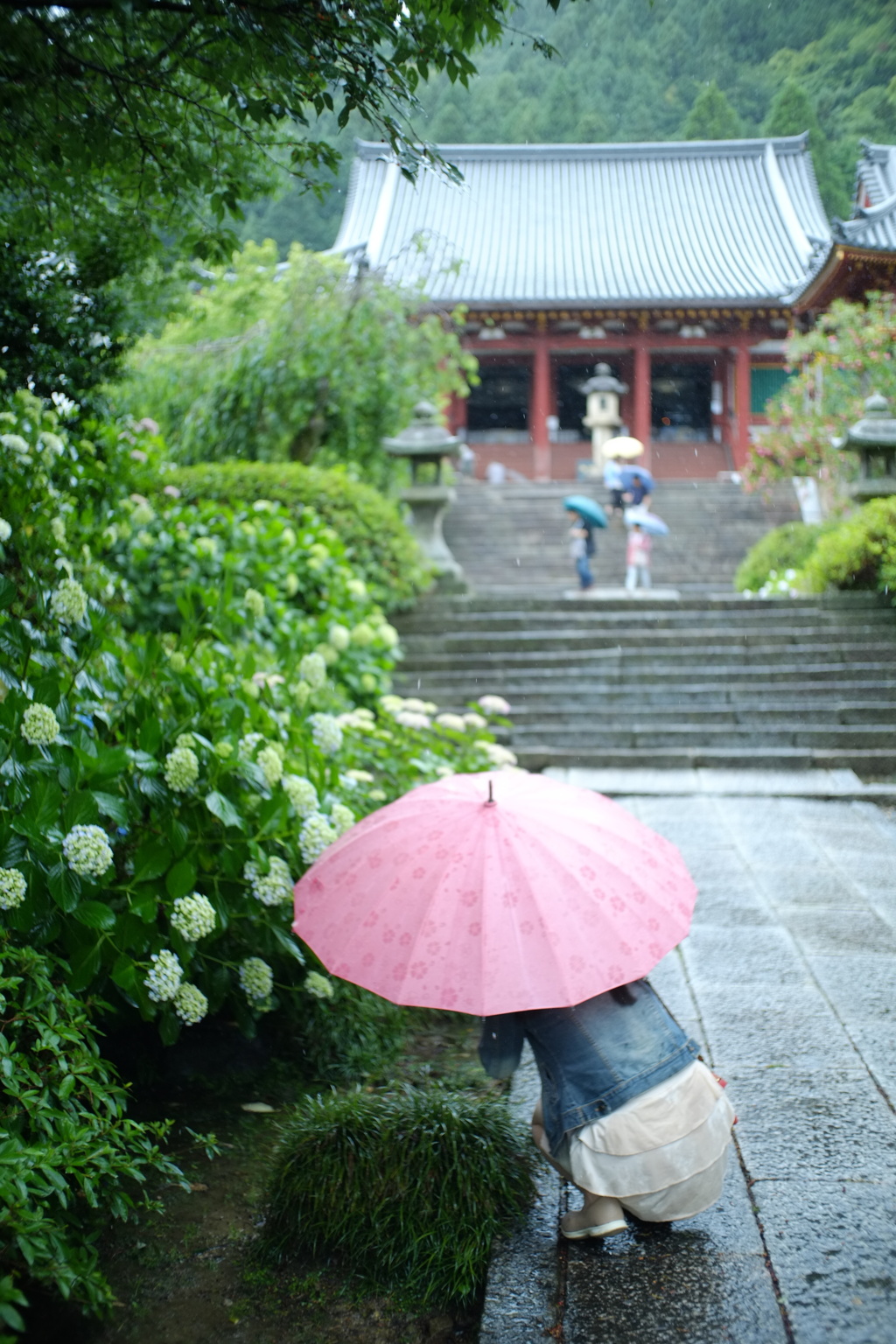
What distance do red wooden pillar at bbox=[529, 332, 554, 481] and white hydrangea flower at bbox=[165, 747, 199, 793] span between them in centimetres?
1840

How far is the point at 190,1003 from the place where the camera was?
244 centimetres

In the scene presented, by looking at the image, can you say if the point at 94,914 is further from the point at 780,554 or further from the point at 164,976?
the point at 780,554

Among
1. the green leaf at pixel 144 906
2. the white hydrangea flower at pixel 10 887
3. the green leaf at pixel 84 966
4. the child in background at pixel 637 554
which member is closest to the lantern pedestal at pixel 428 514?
the child in background at pixel 637 554

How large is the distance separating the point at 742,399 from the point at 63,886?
19.5 m

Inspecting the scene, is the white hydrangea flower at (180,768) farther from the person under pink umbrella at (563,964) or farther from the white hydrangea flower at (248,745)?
the person under pink umbrella at (563,964)

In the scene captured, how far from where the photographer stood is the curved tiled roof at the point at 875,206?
569 inches

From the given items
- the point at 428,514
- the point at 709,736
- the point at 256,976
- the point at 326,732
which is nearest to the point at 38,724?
the point at 256,976

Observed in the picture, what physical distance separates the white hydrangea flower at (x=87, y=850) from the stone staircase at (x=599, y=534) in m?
12.1

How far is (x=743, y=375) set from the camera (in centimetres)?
1998

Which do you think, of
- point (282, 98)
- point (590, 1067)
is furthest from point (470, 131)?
point (590, 1067)

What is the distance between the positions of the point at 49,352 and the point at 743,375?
18.2 m

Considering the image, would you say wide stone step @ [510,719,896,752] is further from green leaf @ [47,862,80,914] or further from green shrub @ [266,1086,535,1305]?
green leaf @ [47,862,80,914]

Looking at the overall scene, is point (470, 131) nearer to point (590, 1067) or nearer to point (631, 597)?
point (631, 597)

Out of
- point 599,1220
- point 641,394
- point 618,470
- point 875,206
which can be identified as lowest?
point 599,1220
